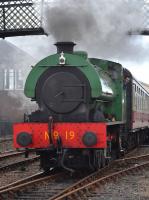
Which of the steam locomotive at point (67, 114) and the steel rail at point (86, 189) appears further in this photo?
the steam locomotive at point (67, 114)

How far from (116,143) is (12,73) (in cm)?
3442

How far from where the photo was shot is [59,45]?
35.5 ft

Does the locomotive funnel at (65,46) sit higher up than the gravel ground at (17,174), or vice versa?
the locomotive funnel at (65,46)

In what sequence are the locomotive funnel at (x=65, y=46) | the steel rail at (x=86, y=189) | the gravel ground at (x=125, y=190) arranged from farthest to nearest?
the locomotive funnel at (x=65, y=46) → the gravel ground at (x=125, y=190) → the steel rail at (x=86, y=189)

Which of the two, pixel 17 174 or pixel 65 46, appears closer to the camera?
pixel 65 46

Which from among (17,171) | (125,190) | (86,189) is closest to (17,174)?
(17,171)

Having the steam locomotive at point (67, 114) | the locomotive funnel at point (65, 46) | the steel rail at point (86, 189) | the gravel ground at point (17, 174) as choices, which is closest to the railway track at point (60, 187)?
the steel rail at point (86, 189)

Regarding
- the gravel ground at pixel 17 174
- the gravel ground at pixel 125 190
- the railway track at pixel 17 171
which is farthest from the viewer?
the railway track at pixel 17 171

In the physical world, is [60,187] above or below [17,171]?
below

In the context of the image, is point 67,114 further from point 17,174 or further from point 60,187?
point 60,187

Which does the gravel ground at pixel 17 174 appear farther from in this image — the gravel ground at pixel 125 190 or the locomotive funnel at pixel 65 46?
the locomotive funnel at pixel 65 46

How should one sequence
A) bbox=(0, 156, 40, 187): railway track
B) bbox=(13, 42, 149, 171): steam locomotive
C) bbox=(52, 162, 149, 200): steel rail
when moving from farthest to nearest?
bbox=(0, 156, 40, 187): railway track < bbox=(13, 42, 149, 171): steam locomotive < bbox=(52, 162, 149, 200): steel rail

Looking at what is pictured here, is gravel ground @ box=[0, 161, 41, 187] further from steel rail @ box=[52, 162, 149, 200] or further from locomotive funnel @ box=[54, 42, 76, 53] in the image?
locomotive funnel @ box=[54, 42, 76, 53]

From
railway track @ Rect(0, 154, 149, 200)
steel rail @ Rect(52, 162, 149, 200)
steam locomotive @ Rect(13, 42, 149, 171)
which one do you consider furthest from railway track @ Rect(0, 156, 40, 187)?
steel rail @ Rect(52, 162, 149, 200)
